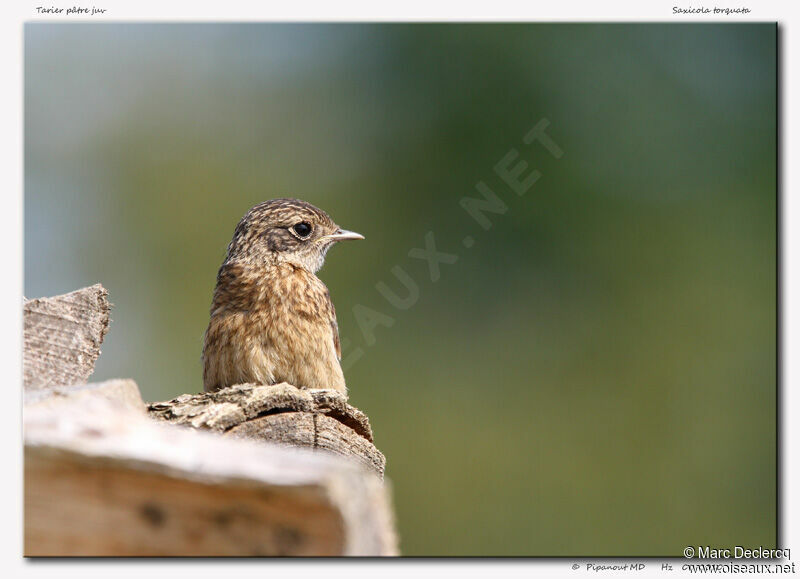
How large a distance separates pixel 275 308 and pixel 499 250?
5.67 metres

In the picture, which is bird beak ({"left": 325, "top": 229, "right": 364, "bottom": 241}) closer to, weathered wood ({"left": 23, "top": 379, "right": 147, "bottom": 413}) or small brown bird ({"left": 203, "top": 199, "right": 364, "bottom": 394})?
small brown bird ({"left": 203, "top": 199, "right": 364, "bottom": 394})

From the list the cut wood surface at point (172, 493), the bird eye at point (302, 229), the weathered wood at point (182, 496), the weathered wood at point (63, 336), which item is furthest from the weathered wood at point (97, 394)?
the bird eye at point (302, 229)

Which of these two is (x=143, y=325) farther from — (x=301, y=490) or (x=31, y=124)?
(x=301, y=490)

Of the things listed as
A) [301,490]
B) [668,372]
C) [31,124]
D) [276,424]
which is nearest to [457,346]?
[668,372]

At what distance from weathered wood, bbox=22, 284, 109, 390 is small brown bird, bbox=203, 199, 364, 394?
5.11ft

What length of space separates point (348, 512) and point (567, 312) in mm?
9046

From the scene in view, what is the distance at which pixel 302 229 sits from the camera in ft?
23.1

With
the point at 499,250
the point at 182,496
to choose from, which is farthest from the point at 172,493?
the point at 499,250

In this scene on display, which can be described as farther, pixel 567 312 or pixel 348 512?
pixel 567 312

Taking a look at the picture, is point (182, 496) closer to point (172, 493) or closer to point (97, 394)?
point (172, 493)

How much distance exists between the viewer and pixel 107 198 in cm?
1055

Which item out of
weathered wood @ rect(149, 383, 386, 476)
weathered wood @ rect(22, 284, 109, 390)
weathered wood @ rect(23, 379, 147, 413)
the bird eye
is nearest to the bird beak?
the bird eye

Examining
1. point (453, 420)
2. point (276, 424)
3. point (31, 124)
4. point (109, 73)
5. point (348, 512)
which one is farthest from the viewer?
point (453, 420)

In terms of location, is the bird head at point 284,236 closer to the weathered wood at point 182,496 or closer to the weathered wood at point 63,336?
the weathered wood at point 63,336
